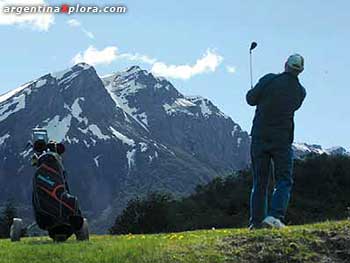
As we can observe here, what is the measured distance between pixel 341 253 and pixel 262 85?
367 cm

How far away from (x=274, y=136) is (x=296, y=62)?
1404 mm

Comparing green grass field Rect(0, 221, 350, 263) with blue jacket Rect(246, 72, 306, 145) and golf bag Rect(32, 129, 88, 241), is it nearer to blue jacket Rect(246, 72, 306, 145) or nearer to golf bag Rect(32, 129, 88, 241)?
blue jacket Rect(246, 72, 306, 145)

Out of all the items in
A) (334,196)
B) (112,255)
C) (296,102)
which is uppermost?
(334,196)

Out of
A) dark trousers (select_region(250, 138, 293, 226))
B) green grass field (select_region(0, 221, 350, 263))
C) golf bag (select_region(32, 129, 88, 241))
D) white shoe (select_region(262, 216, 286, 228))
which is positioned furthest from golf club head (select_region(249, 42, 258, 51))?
green grass field (select_region(0, 221, 350, 263))

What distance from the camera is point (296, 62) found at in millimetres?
13359

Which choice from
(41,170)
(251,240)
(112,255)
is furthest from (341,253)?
(41,170)

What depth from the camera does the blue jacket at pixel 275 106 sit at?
1324 centimetres

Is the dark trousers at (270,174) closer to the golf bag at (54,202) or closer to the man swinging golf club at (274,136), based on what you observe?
the man swinging golf club at (274,136)

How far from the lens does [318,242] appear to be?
11.3m

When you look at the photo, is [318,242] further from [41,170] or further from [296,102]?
[41,170]

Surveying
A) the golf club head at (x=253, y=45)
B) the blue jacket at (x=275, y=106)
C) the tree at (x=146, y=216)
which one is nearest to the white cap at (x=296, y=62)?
the blue jacket at (x=275, y=106)

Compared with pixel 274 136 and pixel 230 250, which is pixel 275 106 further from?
pixel 230 250

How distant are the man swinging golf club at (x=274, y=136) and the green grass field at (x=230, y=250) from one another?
1.25 meters

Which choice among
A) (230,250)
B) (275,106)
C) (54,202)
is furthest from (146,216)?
(230,250)
